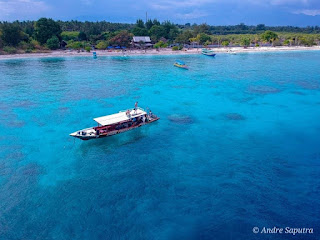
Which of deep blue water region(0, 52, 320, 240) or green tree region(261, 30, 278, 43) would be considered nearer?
deep blue water region(0, 52, 320, 240)

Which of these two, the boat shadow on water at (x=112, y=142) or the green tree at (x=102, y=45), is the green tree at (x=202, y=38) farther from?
the boat shadow on water at (x=112, y=142)

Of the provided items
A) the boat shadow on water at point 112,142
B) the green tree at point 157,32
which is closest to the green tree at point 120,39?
the green tree at point 157,32

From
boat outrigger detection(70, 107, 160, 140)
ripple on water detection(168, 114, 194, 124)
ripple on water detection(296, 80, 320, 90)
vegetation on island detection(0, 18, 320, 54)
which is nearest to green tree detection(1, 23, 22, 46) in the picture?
vegetation on island detection(0, 18, 320, 54)

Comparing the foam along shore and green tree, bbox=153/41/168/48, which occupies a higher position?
green tree, bbox=153/41/168/48

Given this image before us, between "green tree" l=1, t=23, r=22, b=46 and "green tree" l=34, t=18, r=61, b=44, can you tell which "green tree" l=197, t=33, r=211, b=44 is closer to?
"green tree" l=34, t=18, r=61, b=44

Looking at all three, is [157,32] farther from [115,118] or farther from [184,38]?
[115,118]

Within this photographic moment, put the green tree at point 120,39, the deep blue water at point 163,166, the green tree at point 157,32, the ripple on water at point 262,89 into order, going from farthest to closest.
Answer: the green tree at point 157,32 < the green tree at point 120,39 < the ripple on water at point 262,89 < the deep blue water at point 163,166
